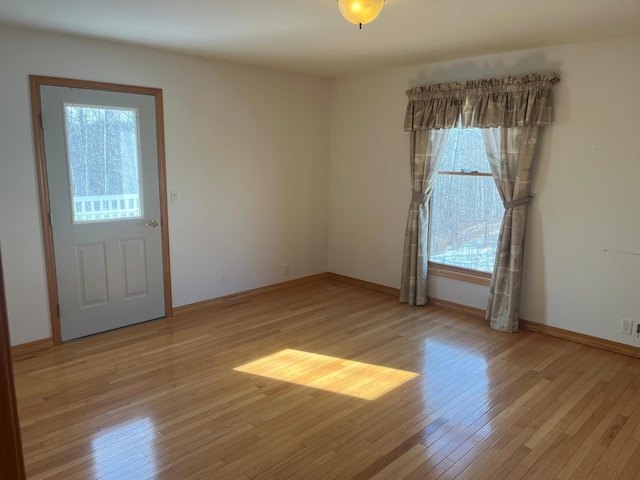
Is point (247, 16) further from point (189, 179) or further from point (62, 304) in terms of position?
point (62, 304)

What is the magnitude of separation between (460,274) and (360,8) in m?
2.91

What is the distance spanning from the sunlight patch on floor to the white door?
1494 millimetres

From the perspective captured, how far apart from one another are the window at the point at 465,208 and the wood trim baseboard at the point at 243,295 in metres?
1.60

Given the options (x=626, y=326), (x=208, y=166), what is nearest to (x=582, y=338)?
(x=626, y=326)

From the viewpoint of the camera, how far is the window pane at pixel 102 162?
3686 mm

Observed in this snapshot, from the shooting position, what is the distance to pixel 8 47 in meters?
3.30

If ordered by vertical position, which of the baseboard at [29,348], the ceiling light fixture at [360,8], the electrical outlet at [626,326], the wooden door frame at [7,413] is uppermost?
the ceiling light fixture at [360,8]

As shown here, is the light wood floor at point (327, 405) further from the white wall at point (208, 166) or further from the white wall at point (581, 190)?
the white wall at point (208, 166)

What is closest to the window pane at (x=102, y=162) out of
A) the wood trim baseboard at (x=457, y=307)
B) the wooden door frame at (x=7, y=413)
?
the wood trim baseboard at (x=457, y=307)

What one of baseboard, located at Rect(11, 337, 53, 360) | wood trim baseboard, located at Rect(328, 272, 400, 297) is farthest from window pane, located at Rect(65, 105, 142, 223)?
wood trim baseboard, located at Rect(328, 272, 400, 297)

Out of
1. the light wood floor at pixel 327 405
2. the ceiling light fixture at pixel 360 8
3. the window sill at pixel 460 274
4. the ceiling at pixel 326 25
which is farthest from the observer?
the window sill at pixel 460 274

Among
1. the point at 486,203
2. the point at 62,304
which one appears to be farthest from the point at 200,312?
the point at 486,203

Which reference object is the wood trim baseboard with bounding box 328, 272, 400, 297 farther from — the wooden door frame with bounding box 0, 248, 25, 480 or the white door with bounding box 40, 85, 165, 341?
the wooden door frame with bounding box 0, 248, 25, 480

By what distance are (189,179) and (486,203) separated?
2.85 metres
